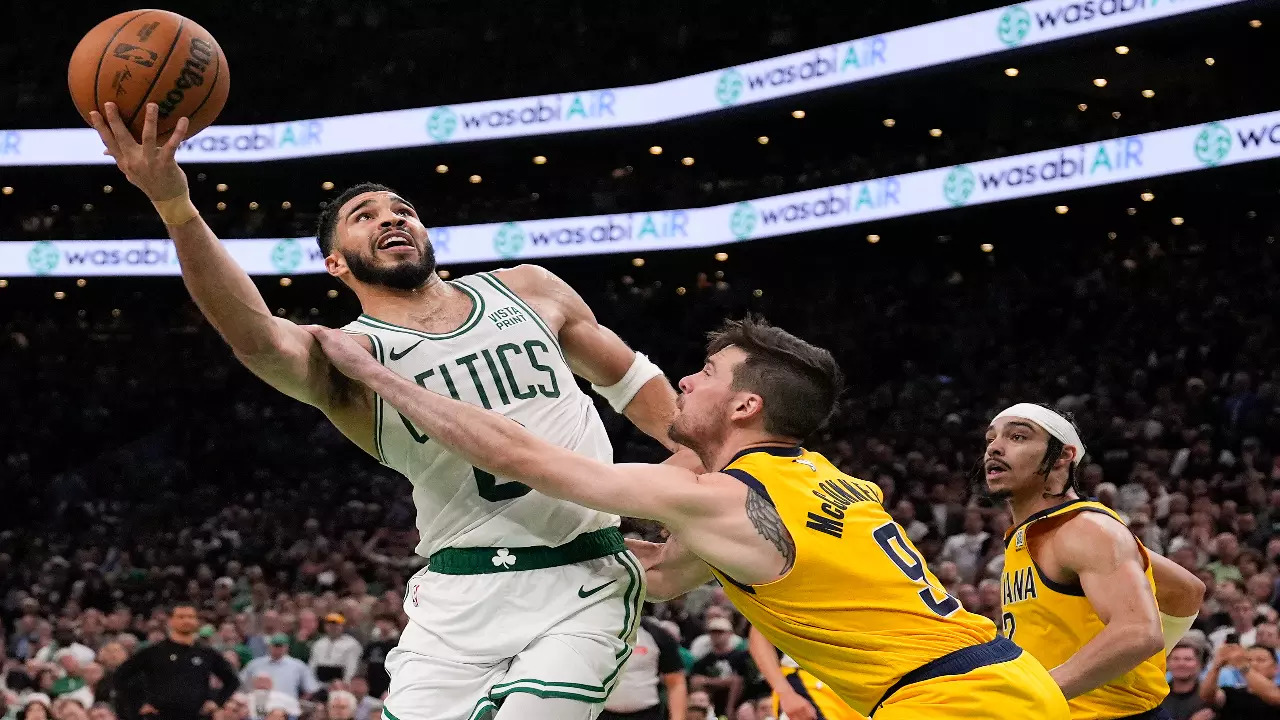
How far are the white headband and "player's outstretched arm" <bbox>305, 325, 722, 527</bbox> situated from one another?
2112mm

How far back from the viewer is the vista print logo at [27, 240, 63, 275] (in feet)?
80.4

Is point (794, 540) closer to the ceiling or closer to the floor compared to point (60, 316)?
closer to the floor

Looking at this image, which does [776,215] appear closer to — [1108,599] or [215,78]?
[1108,599]

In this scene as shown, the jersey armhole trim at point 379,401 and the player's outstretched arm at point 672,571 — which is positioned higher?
the jersey armhole trim at point 379,401

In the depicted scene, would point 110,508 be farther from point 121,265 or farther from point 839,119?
point 839,119

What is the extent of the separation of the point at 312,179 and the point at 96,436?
242 inches

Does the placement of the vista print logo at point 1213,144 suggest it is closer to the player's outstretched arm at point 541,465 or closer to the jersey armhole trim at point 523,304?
the jersey armhole trim at point 523,304

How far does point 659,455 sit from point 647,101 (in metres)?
5.88

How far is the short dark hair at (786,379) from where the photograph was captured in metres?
3.75

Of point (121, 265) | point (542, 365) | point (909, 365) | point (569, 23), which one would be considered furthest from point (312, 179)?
point (542, 365)

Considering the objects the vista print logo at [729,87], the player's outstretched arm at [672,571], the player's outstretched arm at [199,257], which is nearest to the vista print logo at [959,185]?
the vista print logo at [729,87]

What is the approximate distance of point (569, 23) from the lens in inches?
974

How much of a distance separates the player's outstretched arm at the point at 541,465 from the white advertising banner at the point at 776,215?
554 inches

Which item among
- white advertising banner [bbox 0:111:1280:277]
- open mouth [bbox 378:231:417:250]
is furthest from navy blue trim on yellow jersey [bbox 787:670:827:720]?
white advertising banner [bbox 0:111:1280:277]
